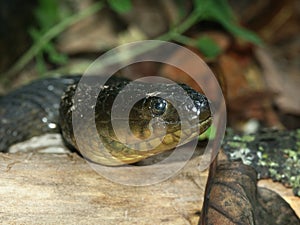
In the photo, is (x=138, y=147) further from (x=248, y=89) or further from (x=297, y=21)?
(x=297, y=21)

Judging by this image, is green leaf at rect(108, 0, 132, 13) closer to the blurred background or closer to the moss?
the blurred background

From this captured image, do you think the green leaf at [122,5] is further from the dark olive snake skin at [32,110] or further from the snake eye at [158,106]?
the snake eye at [158,106]

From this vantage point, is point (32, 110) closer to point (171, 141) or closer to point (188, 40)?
point (171, 141)

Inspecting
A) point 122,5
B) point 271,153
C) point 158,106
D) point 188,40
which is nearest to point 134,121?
point 158,106

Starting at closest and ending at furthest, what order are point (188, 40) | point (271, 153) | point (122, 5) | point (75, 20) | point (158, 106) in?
point (158, 106) → point (271, 153) → point (122, 5) → point (188, 40) → point (75, 20)

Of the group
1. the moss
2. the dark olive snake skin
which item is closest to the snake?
the dark olive snake skin

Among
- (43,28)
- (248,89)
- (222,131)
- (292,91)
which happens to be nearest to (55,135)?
(222,131)
